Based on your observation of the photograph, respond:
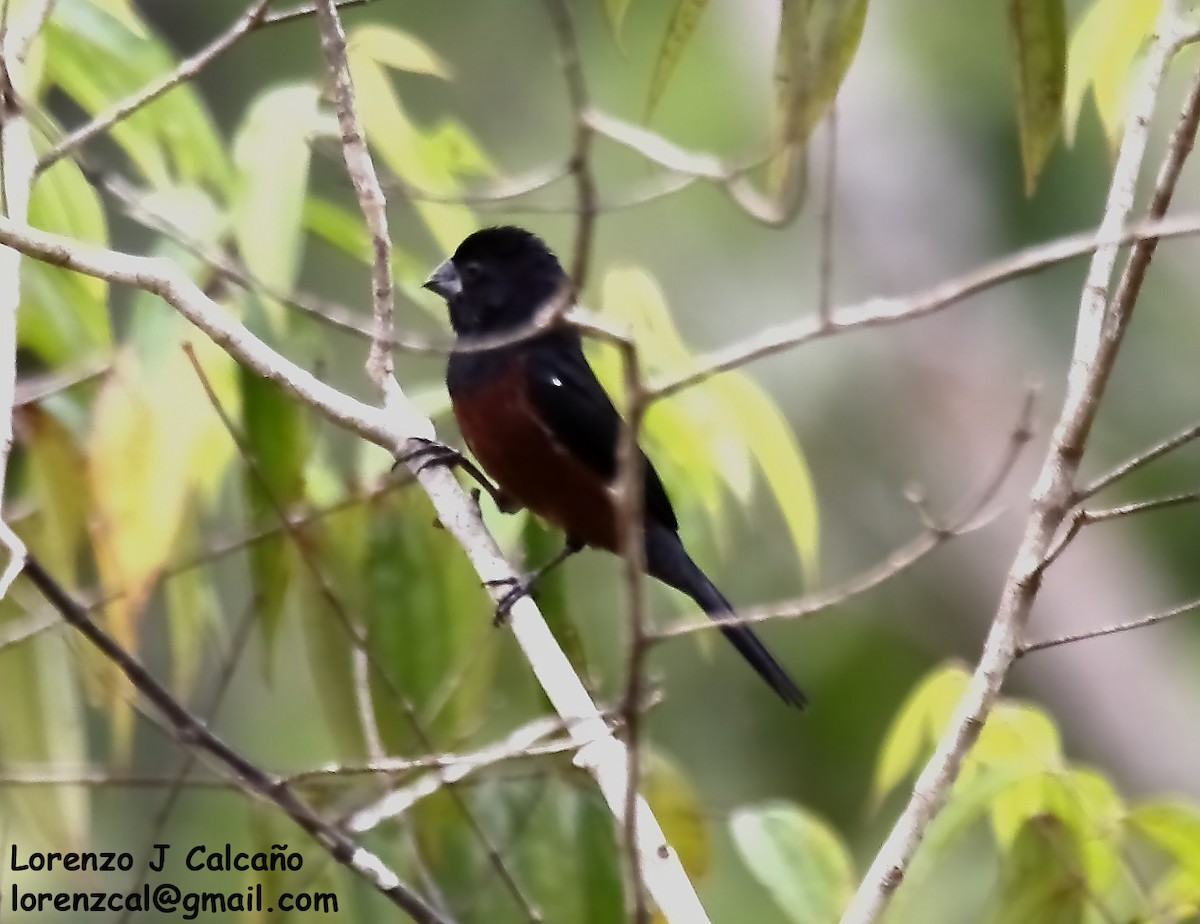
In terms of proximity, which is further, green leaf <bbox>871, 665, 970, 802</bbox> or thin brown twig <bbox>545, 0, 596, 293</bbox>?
green leaf <bbox>871, 665, 970, 802</bbox>

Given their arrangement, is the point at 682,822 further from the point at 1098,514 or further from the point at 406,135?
the point at 406,135

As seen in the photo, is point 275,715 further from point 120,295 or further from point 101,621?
point 101,621

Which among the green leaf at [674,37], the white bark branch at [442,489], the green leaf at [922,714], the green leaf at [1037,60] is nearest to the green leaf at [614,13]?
the green leaf at [674,37]

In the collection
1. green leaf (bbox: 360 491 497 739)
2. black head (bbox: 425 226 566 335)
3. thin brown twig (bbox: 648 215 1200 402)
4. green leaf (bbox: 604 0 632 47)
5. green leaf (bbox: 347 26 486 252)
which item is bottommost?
thin brown twig (bbox: 648 215 1200 402)

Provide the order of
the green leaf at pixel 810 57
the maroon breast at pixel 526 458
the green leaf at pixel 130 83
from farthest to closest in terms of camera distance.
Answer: the maroon breast at pixel 526 458 < the green leaf at pixel 130 83 < the green leaf at pixel 810 57

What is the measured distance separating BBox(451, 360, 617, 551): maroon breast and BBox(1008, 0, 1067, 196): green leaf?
1.45 meters

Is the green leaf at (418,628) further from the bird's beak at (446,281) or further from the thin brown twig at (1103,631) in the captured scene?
the bird's beak at (446,281)

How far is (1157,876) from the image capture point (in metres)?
4.13

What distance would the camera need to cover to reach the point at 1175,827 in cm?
200

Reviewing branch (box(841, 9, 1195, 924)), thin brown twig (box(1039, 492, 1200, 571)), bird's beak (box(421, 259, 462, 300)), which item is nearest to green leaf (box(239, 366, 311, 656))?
branch (box(841, 9, 1195, 924))

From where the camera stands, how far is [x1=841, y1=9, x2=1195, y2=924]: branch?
163cm

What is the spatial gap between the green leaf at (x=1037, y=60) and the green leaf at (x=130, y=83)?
3.77ft

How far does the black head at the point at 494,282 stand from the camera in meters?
3.28

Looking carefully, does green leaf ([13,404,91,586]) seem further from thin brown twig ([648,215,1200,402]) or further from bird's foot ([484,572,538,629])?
thin brown twig ([648,215,1200,402])
